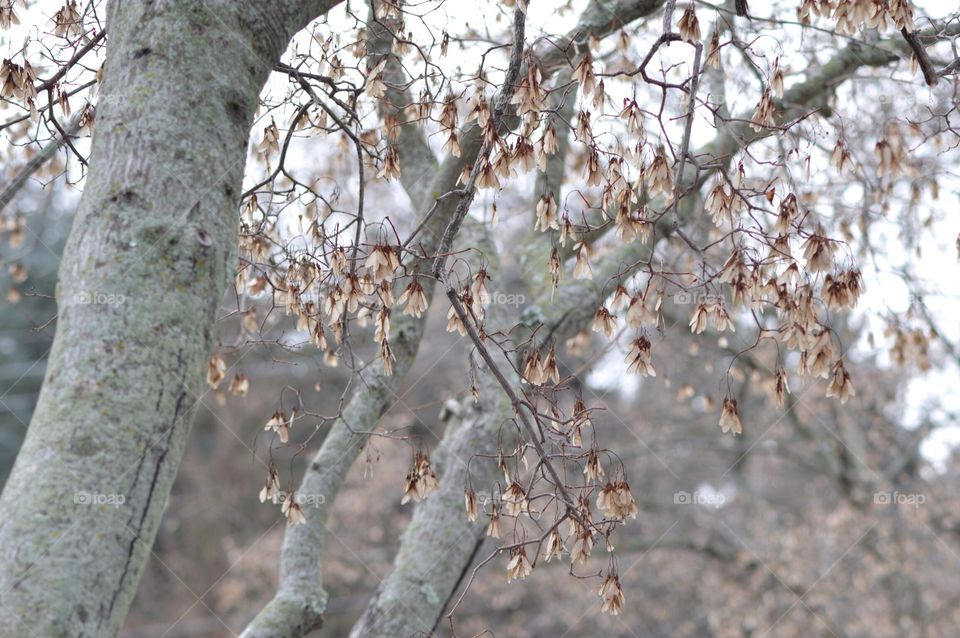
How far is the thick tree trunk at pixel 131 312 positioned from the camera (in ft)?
5.46

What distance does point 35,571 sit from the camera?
1.62 meters

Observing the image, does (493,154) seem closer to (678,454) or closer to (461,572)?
(461,572)

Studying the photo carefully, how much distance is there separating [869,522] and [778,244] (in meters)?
7.22

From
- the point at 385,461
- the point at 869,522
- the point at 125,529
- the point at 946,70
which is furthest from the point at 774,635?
the point at 125,529
